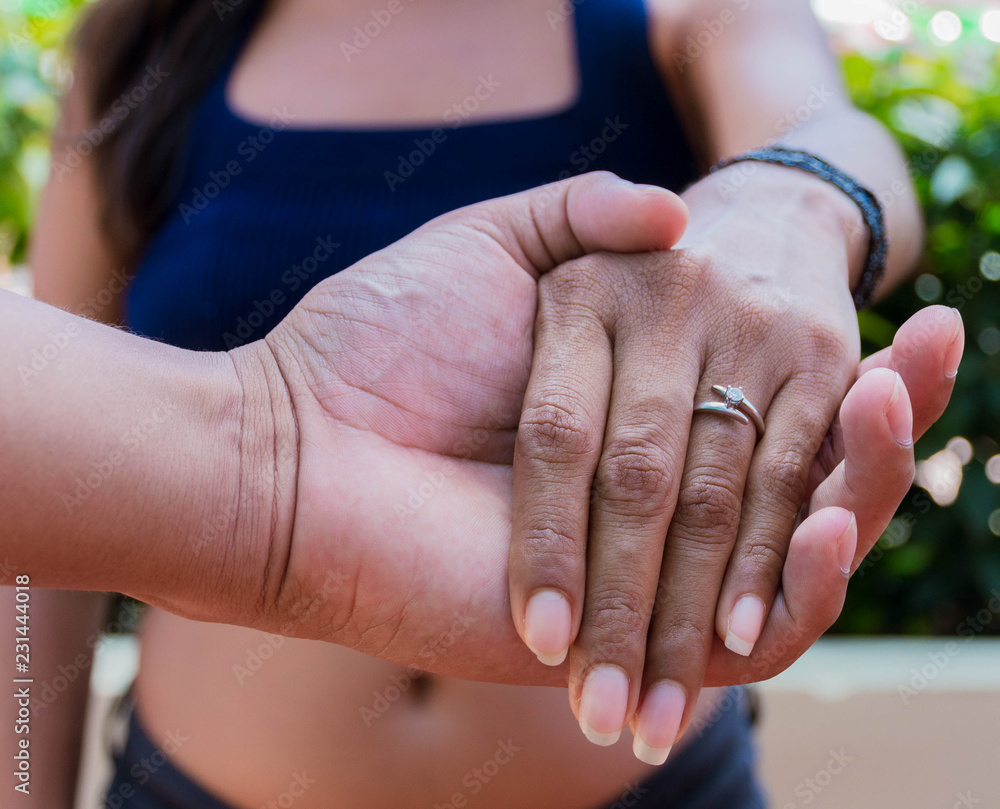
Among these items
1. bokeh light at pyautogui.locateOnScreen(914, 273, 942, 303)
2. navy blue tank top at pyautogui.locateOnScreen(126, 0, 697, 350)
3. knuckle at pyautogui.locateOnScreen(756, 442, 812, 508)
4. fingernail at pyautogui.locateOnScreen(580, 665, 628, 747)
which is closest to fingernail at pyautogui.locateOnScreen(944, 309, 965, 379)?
knuckle at pyautogui.locateOnScreen(756, 442, 812, 508)

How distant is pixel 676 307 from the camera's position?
0.68 metres

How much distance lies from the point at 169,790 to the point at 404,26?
99 cm

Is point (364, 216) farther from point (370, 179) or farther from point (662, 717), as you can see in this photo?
point (662, 717)

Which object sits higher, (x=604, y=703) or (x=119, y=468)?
(x=119, y=468)

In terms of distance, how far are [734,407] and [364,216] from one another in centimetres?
54

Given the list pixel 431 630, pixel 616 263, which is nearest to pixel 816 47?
pixel 616 263

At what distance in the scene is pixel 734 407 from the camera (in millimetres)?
647

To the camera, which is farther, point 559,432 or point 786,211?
point 786,211

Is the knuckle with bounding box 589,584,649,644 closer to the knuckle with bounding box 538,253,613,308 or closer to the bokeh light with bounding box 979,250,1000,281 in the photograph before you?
the knuckle with bounding box 538,253,613,308

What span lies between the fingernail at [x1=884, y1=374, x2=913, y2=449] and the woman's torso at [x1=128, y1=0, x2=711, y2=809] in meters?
0.50

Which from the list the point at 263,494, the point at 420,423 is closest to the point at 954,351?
the point at 420,423

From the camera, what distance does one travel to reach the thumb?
686mm

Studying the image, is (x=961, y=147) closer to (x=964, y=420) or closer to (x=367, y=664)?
(x=964, y=420)

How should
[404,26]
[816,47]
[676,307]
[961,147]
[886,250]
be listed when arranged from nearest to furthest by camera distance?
[676,307]
[886,250]
[816,47]
[404,26]
[961,147]
